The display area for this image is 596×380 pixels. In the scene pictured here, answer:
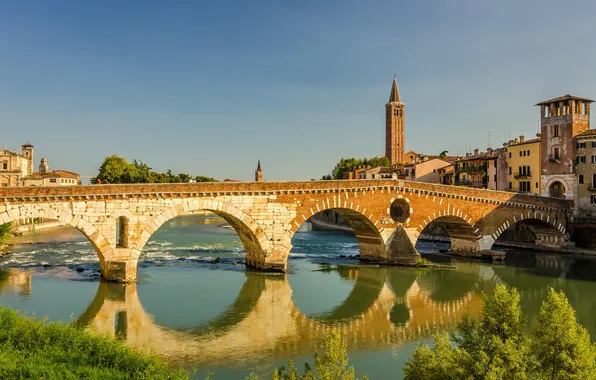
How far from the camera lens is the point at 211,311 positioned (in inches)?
889

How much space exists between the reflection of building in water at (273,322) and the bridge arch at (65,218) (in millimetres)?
1822

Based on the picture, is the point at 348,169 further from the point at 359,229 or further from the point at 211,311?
the point at 211,311

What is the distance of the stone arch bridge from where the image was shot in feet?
82.3

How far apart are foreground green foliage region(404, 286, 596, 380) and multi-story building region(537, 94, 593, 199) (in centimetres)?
3269

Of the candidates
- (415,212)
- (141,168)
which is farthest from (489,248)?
(141,168)

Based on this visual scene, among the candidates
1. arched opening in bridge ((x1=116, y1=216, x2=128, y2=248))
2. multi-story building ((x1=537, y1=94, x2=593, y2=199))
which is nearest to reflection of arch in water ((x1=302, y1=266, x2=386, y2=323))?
arched opening in bridge ((x1=116, y1=216, x2=128, y2=248))

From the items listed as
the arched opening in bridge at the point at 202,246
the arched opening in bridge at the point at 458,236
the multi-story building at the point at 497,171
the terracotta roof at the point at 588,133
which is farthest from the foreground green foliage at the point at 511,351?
the multi-story building at the point at 497,171

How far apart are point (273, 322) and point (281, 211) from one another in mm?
9473

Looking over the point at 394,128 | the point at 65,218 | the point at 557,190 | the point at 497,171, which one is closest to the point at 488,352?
the point at 65,218

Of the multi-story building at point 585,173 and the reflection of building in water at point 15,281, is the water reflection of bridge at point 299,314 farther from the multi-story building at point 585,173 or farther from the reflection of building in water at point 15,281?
the multi-story building at point 585,173

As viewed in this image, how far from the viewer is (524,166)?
45.5 m

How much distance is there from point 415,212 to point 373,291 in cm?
856

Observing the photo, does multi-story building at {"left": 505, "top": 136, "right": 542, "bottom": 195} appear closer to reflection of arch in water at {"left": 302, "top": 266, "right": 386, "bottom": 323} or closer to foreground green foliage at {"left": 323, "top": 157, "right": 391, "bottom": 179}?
reflection of arch in water at {"left": 302, "top": 266, "right": 386, "bottom": 323}

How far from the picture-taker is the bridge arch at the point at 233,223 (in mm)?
26406
